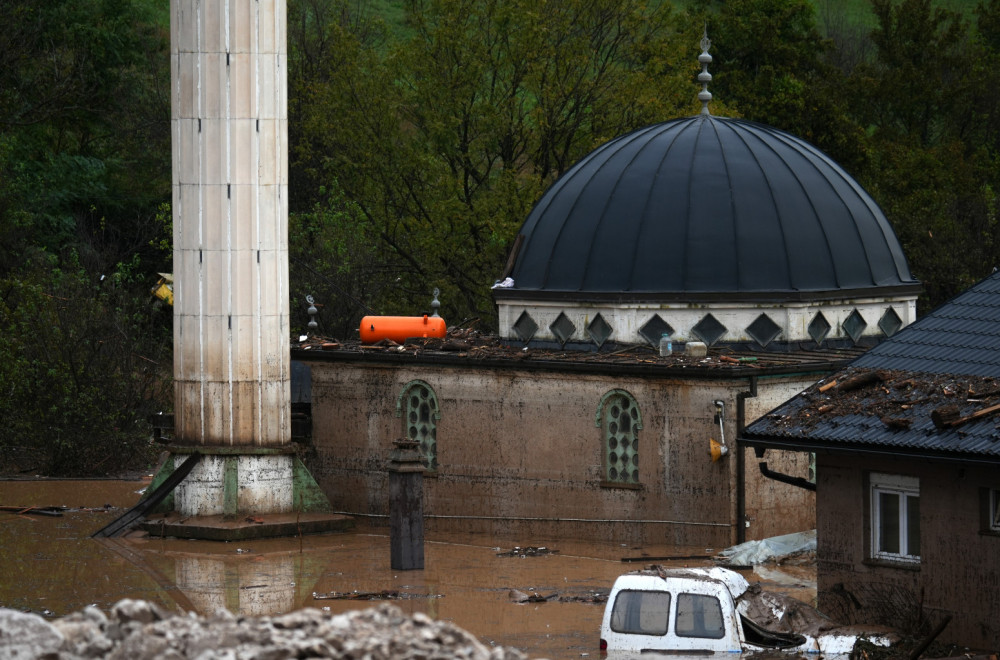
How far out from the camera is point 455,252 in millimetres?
48094

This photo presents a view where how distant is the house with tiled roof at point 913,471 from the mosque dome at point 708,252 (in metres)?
7.58

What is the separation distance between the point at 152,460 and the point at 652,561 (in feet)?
58.7

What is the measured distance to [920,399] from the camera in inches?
767

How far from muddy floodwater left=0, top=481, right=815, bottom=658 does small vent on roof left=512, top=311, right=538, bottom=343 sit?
3.83 meters

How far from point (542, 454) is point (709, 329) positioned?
3.57m

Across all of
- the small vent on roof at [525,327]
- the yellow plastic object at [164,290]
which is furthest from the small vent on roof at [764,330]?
the yellow plastic object at [164,290]

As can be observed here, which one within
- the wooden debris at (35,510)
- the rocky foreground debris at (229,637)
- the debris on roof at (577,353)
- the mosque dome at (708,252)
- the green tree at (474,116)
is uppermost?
the green tree at (474,116)

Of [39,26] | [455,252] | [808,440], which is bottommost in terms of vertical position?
[808,440]

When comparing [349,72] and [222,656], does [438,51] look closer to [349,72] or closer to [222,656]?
[349,72]

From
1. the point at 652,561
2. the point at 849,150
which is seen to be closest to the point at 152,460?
the point at 652,561

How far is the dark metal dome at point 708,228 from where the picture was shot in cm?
2914

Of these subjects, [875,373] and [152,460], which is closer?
[875,373]

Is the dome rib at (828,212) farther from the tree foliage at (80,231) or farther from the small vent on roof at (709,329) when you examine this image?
the tree foliage at (80,231)

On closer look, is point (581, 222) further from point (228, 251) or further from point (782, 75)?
point (782, 75)
